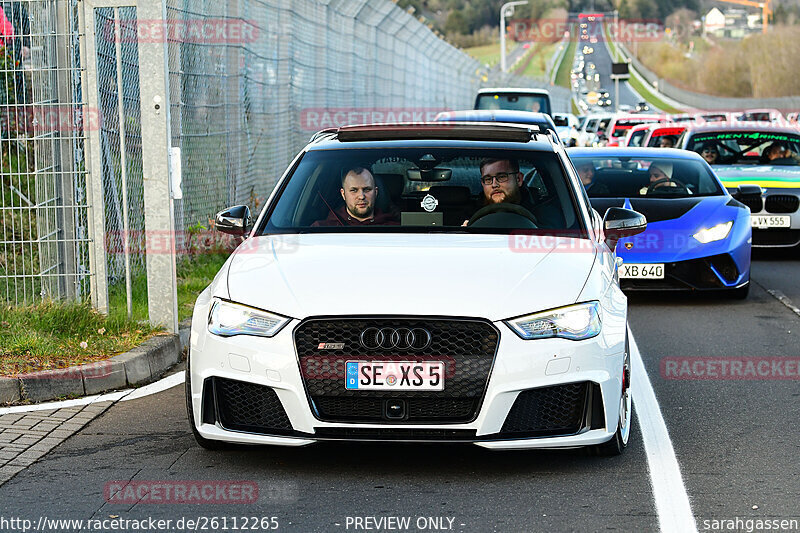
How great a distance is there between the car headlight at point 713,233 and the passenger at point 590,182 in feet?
4.37

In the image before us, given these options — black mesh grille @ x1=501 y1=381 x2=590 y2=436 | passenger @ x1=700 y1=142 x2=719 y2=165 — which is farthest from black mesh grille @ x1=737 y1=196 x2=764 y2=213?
black mesh grille @ x1=501 y1=381 x2=590 y2=436

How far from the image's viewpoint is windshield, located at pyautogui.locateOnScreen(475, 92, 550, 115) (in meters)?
27.1

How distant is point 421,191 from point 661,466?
6.69ft

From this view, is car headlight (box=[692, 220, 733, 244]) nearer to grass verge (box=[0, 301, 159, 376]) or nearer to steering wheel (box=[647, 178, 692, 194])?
steering wheel (box=[647, 178, 692, 194])

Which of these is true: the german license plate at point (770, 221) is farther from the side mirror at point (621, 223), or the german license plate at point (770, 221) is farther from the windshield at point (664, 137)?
the side mirror at point (621, 223)

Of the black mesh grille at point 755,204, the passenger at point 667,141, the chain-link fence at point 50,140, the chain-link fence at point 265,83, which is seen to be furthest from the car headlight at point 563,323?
the passenger at point 667,141

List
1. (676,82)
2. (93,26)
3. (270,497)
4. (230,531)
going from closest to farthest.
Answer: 1. (230,531)
2. (270,497)
3. (93,26)
4. (676,82)

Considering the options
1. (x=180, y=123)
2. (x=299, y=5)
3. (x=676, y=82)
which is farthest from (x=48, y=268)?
(x=676, y=82)

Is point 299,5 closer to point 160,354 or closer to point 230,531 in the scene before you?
point 160,354

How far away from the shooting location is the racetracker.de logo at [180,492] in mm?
5039

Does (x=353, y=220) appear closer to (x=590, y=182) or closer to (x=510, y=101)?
(x=590, y=182)

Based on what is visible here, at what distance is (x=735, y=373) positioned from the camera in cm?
782

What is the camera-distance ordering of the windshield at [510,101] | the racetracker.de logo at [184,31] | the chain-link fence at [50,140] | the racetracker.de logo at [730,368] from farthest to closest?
the windshield at [510,101] < the chain-link fence at [50,140] < the racetracker.de logo at [184,31] < the racetracker.de logo at [730,368]

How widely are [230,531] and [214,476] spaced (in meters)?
0.77
